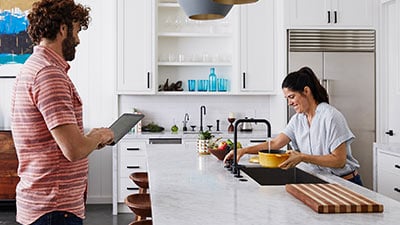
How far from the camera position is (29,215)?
2135 mm

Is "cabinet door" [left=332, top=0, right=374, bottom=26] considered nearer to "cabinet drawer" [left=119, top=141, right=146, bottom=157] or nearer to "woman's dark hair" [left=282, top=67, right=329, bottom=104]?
"cabinet drawer" [left=119, top=141, right=146, bottom=157]

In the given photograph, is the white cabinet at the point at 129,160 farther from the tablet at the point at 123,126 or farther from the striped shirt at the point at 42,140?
the striped shirt at the point at 42,140

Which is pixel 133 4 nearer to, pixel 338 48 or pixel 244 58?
pixel 244 58

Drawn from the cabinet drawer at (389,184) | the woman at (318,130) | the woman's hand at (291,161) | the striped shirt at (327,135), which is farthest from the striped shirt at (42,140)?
the cabinet drawer at (389,184)

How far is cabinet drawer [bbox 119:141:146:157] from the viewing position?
585 cm

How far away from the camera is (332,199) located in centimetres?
203

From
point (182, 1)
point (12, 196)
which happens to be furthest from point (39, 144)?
point (12, 196)

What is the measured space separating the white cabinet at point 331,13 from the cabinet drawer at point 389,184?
7.03 feet

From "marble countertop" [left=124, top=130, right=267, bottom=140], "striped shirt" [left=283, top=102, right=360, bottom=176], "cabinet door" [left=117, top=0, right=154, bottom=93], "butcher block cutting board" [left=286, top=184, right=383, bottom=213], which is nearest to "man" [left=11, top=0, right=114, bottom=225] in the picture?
"butcher block cutting board" [left=286, top=184, right=383, bottom=213]

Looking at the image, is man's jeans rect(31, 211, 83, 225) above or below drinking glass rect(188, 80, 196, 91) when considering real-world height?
below

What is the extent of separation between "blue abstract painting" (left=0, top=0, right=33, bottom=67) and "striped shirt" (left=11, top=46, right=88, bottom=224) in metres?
4.39

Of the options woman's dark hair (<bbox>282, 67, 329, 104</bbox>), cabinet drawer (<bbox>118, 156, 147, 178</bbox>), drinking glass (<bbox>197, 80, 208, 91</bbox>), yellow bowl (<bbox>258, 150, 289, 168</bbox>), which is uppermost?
drinking glass (<bbox>197, 80, 208, 91</bbox>)

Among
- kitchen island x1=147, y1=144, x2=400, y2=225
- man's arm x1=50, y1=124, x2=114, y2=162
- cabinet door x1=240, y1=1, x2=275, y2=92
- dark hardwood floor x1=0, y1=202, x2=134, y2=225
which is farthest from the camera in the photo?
cabinet door x1=240, y1=1, x2=275, y2=92

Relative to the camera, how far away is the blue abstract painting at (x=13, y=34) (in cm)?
629
